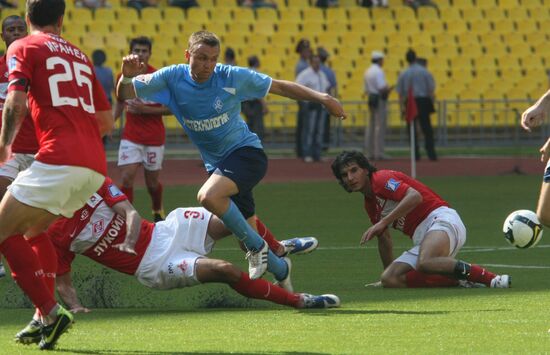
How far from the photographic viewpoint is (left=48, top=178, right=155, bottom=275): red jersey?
9320 mm

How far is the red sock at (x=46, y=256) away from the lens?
26.8ft

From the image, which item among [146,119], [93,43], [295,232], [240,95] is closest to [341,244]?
[295,232]

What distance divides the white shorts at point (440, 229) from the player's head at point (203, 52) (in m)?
2.42

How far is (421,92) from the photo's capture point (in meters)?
27.9

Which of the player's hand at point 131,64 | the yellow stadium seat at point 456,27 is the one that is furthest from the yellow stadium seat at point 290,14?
the player's hand at point 131,64

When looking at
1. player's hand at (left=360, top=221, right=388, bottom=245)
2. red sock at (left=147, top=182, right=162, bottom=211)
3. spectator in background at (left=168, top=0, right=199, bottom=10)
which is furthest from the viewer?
spectator in background at (left=168, top=0, right=199, bottom=10)

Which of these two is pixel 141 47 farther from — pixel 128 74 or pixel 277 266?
pixel 128 74

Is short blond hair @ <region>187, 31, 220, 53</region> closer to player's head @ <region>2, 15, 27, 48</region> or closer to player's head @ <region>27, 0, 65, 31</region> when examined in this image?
player's head @ <region>27, 0, 65, 31</region>

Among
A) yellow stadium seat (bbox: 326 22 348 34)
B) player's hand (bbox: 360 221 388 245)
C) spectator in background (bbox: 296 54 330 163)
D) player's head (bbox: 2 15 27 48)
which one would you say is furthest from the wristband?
yellow stadium seat (bbox: 326 22 348 34)

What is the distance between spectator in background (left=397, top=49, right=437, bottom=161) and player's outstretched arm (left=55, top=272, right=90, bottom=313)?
18.6m

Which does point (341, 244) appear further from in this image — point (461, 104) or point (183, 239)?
point (461, 104)

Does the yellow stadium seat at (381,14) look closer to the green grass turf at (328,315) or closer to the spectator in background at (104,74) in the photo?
the spectator in background at (104,74)

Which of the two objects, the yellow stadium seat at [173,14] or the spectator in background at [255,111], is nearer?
the spectator in background at [255,111]

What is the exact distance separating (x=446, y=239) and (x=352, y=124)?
1939cm
